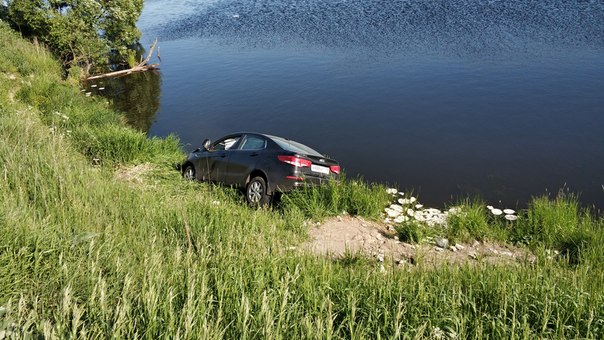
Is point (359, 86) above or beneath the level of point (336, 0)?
beneath

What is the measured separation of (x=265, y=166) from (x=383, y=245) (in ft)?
12.6

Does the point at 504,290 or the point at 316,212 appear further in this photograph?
the point at 316,212

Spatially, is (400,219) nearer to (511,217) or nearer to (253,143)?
(511,217)

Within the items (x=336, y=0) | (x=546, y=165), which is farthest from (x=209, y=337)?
(x=336, y=0)

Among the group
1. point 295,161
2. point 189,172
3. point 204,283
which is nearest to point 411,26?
point 189,172

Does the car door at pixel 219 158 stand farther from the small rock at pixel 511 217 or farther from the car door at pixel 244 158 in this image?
the small rock at pixel 511 217

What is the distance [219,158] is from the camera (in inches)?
524

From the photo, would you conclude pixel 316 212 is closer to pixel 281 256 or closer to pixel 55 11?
pixel 281 256

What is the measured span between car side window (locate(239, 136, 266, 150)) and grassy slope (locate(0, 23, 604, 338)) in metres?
3.82

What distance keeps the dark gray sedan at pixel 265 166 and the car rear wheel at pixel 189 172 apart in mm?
1088

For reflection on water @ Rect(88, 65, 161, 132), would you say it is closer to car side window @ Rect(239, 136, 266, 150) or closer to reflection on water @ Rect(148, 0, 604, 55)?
reflection on water @ Rect(148, 0, 604, 55)

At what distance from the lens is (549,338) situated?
4301 millimetres

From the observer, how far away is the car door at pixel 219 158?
13.0 metres

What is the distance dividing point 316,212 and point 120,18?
26084mm
